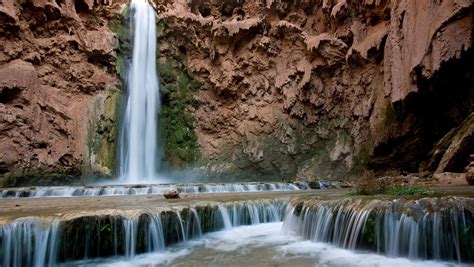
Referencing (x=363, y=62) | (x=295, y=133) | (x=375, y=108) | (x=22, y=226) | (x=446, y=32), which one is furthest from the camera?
(x=295, y=133)

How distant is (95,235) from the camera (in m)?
6.82

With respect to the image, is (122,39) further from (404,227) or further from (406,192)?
(404,227)

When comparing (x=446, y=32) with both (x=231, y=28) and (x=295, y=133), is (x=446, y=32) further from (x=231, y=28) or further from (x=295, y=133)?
(x=231, y=28)

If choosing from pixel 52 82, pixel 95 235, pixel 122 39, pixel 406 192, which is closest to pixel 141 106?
pixel 122 39

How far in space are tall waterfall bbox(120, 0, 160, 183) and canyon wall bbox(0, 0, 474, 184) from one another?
70 centimetres

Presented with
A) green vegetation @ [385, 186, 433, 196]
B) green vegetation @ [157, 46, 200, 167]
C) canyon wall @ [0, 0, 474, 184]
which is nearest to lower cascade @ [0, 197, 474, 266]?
green vegetation @ [385, 186, 433, 196]

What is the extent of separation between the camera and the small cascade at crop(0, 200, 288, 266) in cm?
625

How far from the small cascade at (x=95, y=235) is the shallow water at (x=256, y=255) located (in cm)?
21

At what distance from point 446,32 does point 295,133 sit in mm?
11393

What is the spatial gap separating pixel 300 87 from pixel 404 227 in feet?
55.4

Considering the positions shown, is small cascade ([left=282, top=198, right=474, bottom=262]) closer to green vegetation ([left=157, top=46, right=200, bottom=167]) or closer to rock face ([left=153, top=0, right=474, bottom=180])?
rock face ([left=153, top=0, right=474, bottom=180])

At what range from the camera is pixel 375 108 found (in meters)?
19.1

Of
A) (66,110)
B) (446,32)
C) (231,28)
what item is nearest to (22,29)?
(66,110)

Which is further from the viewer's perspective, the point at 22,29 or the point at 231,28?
the point at 231,28
